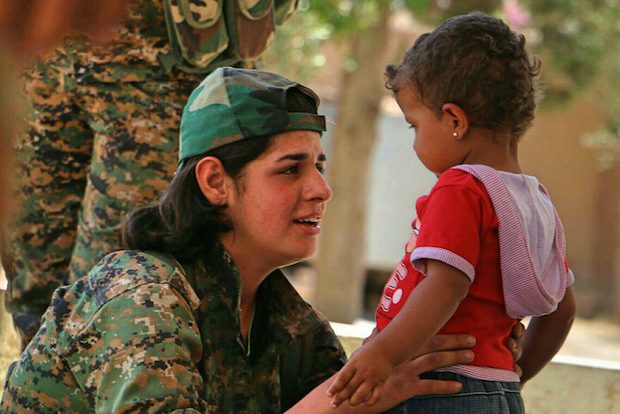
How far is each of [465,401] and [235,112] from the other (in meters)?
0.67

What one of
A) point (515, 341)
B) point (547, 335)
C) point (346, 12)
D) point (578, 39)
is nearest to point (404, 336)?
point (515, 341)

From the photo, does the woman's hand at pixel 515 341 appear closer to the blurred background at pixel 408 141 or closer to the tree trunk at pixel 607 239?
the blurred background at pixel 408 141

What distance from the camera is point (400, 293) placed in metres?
1.89

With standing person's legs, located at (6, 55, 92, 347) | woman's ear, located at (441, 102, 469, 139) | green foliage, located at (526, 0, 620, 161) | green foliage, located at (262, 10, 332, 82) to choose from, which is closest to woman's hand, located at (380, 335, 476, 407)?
woman's ear, located at (441, 102, 469, 139)

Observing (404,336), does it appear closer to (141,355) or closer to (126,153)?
(141,355)

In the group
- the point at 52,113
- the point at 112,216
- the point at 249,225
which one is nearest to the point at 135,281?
the point at 249,225

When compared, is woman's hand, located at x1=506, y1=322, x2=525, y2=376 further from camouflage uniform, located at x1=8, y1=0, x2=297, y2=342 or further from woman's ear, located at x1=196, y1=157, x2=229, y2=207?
camouflage uniform, located at x1=8, y1=0, x2=297, y2=342

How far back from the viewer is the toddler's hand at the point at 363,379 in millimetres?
1633

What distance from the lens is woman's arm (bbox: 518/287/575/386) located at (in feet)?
7.02

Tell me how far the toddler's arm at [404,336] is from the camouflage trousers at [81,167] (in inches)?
39.9

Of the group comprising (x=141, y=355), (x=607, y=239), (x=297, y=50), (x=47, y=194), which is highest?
(x=297, y=50)

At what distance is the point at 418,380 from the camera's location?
6.02 feet

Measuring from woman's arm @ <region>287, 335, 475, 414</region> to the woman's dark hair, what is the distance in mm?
339

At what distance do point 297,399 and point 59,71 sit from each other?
44.6 inches
